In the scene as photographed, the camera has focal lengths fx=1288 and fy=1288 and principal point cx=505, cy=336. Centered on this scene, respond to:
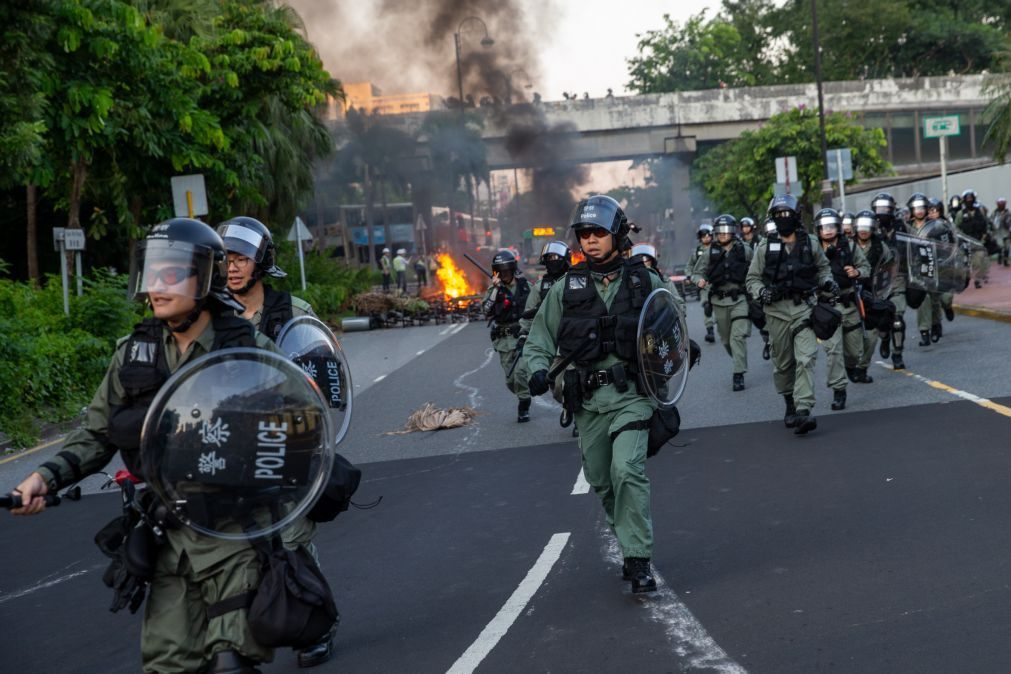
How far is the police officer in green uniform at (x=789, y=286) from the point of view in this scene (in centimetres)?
1093

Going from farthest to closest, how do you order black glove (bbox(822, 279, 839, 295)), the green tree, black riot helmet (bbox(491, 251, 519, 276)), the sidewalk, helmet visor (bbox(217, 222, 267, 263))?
the green tree → the sidewalk → black riot helmet (bbox(491, 251, 519, 276)) → black glove (bbox(822, 279, 839, 295)) → helmet visor (bbox(217, 222, 267, 263))

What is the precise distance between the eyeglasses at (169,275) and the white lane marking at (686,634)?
240 cm

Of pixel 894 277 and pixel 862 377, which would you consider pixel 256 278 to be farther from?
pixel 894 277

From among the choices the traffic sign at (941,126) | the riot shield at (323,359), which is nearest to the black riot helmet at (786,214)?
the riot shield at (323,359)

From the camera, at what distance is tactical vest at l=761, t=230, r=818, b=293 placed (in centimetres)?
1097

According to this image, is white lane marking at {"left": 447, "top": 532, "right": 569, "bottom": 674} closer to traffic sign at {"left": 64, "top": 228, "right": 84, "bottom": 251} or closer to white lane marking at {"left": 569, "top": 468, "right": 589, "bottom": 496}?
white lane marking at {"left": 569, "top": 468, "right": 589, "bottom": 496}

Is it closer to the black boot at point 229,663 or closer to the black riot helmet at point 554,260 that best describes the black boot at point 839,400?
the black riot helmet at point 554,260

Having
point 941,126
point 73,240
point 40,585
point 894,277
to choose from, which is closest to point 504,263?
point 894,277

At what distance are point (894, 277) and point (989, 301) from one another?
7.49 metres

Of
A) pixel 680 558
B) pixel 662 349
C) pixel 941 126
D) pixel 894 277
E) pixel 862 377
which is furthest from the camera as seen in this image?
pixel 941 126

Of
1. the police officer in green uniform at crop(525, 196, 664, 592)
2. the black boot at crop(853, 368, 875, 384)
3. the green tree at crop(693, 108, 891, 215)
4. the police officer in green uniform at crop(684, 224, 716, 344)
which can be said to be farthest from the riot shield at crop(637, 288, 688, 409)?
the green tree at crop(693, 108, 891, 215)

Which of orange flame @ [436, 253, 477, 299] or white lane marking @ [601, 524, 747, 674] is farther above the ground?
orange flame @ [436, 253, 477, 299]

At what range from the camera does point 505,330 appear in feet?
42.8

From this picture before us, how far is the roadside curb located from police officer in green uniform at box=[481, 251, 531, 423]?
29.4ft
